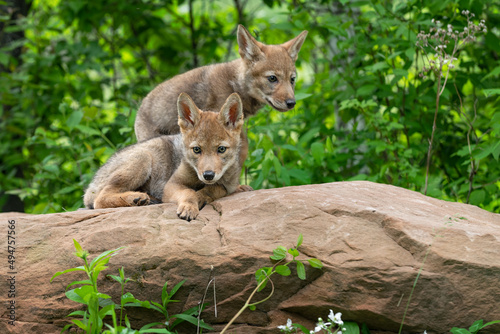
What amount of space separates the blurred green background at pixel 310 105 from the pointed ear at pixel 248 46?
0.58 meters

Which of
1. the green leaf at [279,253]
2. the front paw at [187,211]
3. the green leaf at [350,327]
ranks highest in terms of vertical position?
the front paw at [187,211]

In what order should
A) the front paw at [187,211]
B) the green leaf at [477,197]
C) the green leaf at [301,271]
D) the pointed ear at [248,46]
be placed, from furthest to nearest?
the pointed ear at [248,46] < the green leaf at [477,197] < the front paw at [187,211] < the green leaf at [301,271]

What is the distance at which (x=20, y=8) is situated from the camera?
9.10 metres

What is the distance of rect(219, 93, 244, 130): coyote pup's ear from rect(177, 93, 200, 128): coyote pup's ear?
25 centimetres

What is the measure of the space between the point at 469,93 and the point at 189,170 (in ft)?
18.0

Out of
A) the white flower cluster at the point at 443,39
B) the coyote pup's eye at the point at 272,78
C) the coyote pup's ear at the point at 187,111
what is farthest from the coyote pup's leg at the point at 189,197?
the white flower cluster at the point at 443,39

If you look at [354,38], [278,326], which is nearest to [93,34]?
[354,38]

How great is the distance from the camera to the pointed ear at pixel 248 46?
6.29 meters

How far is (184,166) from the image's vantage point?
17.0 ft

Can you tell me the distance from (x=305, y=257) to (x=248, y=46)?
3410 millimetres

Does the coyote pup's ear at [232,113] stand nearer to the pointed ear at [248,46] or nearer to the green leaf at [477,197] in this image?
the pointed ear at [248,46]

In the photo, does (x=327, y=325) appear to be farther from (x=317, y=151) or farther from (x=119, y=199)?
(x=317, y=151)

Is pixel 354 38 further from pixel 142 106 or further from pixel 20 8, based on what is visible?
pixel 20 8

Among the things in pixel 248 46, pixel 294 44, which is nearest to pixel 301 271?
pixel 248 46
